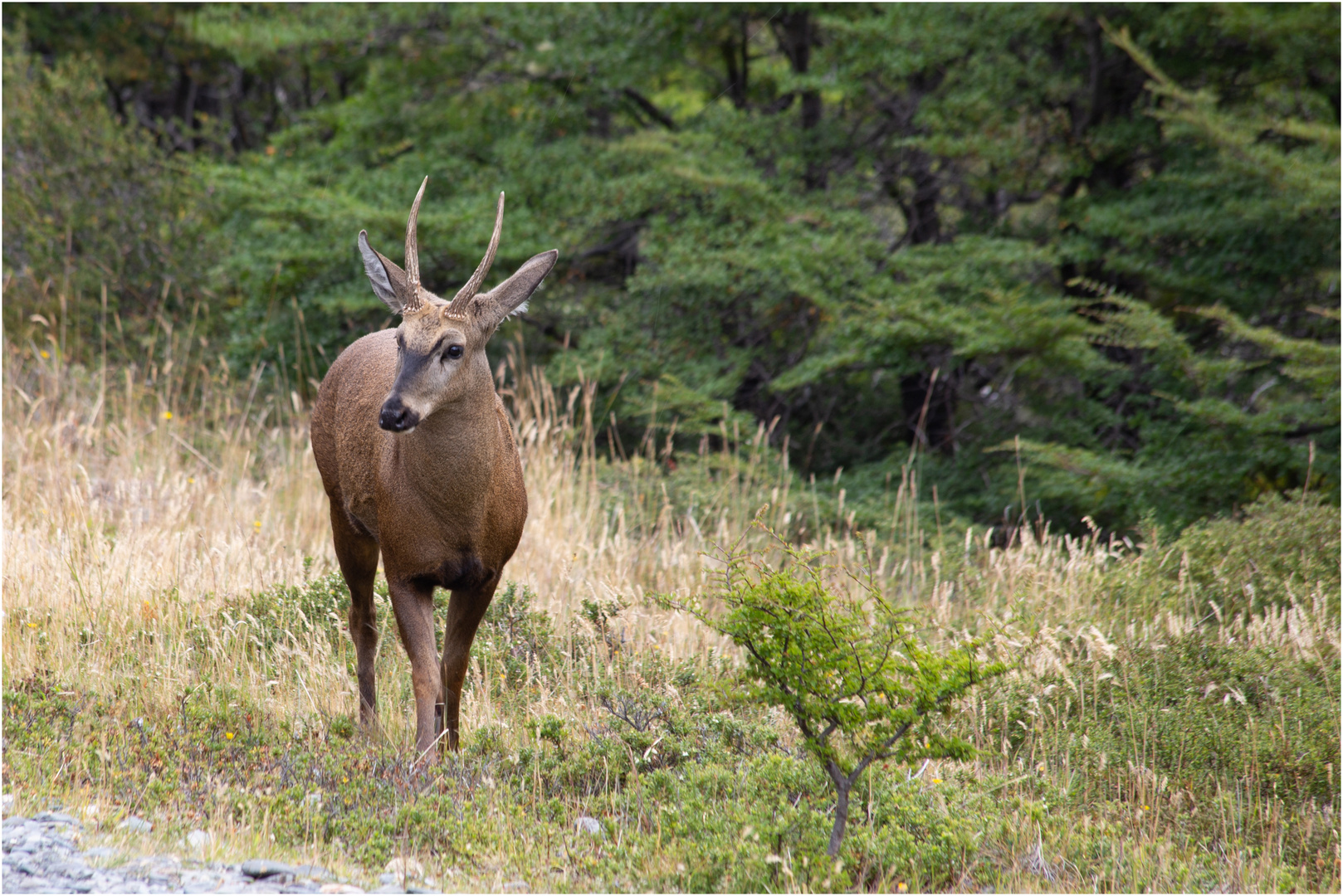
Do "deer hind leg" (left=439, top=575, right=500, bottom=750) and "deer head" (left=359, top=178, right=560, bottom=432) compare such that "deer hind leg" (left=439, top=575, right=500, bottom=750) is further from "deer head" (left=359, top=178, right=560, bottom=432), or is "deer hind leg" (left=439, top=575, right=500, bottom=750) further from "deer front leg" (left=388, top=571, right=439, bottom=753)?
"deer head" (left=359, top=178, right=560, bottom=432)

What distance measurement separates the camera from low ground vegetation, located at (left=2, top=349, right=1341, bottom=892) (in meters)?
3.69

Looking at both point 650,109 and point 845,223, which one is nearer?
point 845,223

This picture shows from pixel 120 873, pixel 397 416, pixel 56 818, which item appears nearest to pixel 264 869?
pixel 120 873

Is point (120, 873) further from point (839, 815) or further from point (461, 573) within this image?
point (839, 815)

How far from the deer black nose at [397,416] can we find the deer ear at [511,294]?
50cm

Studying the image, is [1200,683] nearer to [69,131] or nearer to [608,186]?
[608,186]

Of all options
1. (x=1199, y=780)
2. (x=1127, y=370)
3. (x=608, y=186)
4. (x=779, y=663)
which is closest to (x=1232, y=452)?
(x=1127, y=370)

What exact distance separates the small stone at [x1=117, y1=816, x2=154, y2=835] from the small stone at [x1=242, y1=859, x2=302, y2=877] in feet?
1.34

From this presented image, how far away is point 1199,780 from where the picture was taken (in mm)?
4637

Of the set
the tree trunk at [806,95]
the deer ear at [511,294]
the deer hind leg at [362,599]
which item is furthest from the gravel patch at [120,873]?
the tree trunk at [806,95]

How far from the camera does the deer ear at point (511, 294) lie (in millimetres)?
4008

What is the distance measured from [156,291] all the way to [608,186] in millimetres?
4970

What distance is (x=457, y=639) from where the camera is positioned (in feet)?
14.5

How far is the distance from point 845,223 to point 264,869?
826 cm
